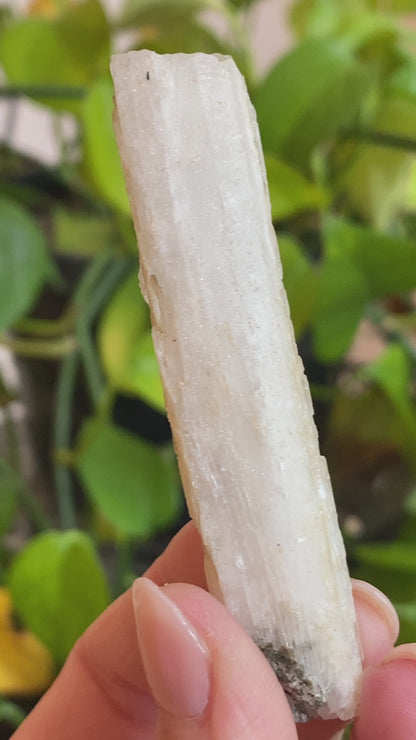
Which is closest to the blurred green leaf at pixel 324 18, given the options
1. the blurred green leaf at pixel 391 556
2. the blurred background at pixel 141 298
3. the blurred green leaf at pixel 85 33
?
the blurred background at pixel 141 298

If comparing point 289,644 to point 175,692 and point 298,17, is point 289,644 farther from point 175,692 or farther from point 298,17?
point 298,17

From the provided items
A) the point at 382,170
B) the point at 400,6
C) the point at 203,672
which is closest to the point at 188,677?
the point at 203,672

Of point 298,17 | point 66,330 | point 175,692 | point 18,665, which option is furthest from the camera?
point 298,17

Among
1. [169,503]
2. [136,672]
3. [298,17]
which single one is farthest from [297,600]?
[298,17]

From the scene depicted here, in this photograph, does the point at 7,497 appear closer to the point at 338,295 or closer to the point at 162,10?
the point at 338,295

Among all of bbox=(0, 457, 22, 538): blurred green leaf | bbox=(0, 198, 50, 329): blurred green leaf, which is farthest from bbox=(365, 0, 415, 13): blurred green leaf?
bbox=(0, 457, 22, 538): blurred green leaf

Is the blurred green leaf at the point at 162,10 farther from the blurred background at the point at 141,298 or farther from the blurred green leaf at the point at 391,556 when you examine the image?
the blurred green leaf at the point at 391,556

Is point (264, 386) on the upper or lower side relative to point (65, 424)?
upper
